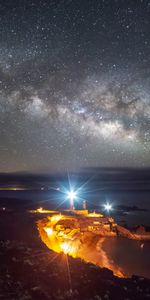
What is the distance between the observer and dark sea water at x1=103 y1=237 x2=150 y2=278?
2343 cm

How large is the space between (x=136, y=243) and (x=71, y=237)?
9702 millimetres

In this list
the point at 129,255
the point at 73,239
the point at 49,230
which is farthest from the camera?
the point at 129,255

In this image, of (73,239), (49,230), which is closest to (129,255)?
(73,239)

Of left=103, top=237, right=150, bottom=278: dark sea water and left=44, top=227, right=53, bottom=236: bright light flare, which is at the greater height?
left=44, top=227, right=53, bottom=236: bright light flare

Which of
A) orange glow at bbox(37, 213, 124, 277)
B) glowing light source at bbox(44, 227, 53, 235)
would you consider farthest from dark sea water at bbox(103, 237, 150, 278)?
glowing light source at bbox(44, 227, 53, 235)

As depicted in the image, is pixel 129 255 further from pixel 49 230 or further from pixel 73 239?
pixel 49 230

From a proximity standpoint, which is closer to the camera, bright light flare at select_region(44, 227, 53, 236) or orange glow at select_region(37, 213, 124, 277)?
orange glow at select_region(37, 213, 124, 277)

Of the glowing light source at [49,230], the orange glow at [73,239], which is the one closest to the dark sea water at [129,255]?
the orange glow at [73,239]

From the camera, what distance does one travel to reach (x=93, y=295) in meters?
10.8

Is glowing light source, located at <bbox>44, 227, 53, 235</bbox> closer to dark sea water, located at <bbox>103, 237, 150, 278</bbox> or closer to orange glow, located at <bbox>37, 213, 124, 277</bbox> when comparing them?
orange glow, located at <bbox>37, 213, 124, 277</bbox>

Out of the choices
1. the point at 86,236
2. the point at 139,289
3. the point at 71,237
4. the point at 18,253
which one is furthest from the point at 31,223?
the point at 139,289

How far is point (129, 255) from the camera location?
2741cm

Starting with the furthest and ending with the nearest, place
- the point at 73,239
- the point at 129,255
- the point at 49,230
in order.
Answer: the point at 129,255
the point at 73,239
the point at 49,230

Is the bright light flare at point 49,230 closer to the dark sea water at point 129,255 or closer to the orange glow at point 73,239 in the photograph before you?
the orange glow at point 73,239
